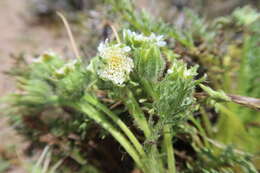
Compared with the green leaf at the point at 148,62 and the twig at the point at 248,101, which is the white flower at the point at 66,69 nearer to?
the green leaf at the point at 148,62

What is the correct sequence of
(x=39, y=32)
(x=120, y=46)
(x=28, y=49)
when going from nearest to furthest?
1. (x=120, y=46)
2. (x=28, y=49)
3. (x=39, y=32)

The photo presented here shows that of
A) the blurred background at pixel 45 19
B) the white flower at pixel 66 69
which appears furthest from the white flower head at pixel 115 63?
the blurred background at pixel 45 19

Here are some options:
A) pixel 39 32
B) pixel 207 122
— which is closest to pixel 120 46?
pixel 207 122

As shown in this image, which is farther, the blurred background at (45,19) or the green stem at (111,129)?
the blurred background at (45,19)

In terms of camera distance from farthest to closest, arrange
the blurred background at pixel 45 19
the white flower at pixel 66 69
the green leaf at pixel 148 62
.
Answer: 1. the blurred background at pixel 45 19
2. the white flower at pixel 66 69
3. the green leaf at pixel 148 62

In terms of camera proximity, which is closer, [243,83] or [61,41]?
[243,83]

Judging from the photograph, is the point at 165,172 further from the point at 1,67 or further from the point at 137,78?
the point at 1,67
